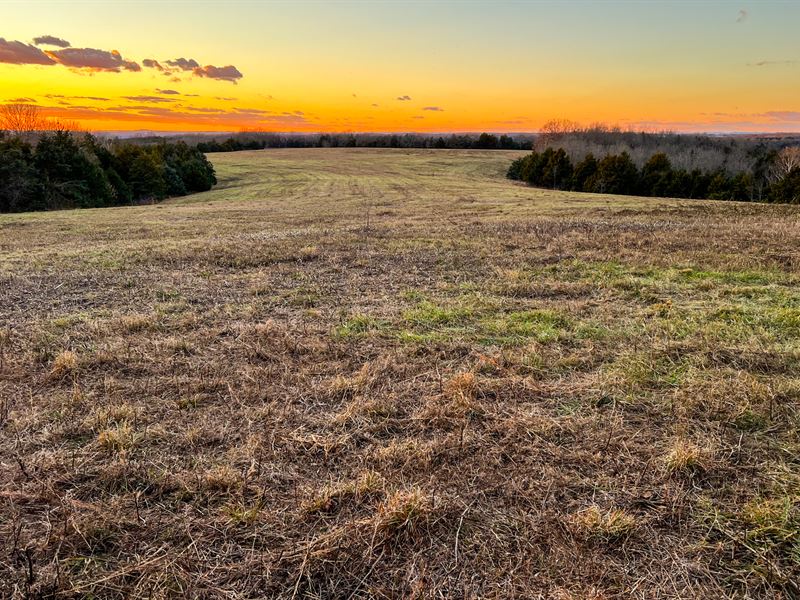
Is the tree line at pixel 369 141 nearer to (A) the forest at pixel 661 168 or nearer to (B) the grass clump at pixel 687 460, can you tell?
(A) the forest at pixel 661 168

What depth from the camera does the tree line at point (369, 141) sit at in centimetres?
9244

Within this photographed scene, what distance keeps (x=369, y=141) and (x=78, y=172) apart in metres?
69.5

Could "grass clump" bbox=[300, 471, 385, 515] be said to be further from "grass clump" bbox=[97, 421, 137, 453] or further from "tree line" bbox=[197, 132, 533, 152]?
"tree line" bbox=[197, 132, 533, 152]

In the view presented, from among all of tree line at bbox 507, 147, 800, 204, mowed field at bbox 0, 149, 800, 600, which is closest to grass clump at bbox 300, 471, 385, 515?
mowed field at bbox 0, 149, 800, 600

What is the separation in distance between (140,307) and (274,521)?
5582 millimetres

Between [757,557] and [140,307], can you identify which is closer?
[757,557]

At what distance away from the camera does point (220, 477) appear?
10.3ft

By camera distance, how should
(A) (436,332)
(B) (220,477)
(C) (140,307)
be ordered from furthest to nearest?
(C) (140,307) < (A) (436,332) < (B) (220,477)

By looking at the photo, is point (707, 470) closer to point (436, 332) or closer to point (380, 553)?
point (380, 553)

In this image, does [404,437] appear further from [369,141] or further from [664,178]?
[369,141]

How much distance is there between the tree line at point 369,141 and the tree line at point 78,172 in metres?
48.4

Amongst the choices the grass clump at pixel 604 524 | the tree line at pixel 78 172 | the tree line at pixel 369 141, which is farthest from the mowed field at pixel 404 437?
the tree line at pixel 369 141

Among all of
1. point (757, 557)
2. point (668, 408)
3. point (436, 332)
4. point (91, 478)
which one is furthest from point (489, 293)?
point (91, 478)

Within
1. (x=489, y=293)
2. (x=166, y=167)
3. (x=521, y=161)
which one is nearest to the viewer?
(x=489, y=293)
